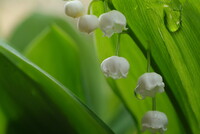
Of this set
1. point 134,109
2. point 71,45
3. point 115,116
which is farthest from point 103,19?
point 115,116

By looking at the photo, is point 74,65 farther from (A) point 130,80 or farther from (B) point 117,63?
(B) point 117,63

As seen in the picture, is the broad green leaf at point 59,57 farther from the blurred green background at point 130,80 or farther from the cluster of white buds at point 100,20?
the cluster of white buds at point 100,20

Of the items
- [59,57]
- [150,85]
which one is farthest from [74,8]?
[59,57]

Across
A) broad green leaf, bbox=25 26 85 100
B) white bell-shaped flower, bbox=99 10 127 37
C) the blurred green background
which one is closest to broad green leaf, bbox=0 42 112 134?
the blurred green background

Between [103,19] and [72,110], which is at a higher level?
[103,19]

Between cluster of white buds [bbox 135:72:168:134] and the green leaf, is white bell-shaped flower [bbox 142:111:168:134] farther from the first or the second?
the green leaf

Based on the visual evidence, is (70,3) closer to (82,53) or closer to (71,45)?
(71,45)
